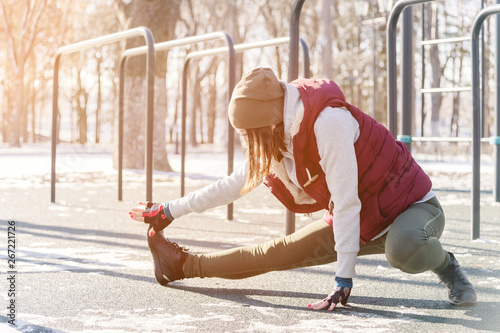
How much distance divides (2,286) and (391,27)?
102 inches

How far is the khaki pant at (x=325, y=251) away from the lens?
7.35ft

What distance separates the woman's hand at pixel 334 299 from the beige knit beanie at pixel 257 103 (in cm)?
58

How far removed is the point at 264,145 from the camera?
7.24 feet

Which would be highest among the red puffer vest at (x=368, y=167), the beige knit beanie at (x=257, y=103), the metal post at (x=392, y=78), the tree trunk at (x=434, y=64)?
the tree trunk at (x=434, y=64)

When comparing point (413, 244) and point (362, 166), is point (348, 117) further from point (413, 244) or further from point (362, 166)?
point (413, 244)

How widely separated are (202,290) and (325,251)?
0.52 meters

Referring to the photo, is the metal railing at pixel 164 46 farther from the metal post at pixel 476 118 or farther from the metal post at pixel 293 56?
the metal post at pixel 476 118

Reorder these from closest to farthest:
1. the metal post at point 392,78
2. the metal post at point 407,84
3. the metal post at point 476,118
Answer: the metal post at point 476,118
the metal post at point 392,78
the metal post at point 407,84

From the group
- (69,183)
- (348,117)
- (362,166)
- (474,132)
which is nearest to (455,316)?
(362,166)

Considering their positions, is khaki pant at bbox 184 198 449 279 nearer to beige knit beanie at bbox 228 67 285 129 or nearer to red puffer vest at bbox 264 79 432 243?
red puffer vest at bbox 264 79 432 243

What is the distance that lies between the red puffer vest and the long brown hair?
0.18 feet

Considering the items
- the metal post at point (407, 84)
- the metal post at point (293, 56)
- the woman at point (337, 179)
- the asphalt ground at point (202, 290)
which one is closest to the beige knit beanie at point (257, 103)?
the woman at point (337, 179)

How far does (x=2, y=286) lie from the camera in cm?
271

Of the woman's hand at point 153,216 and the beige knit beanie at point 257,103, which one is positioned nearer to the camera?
the beige knit beanie at point 257,103
